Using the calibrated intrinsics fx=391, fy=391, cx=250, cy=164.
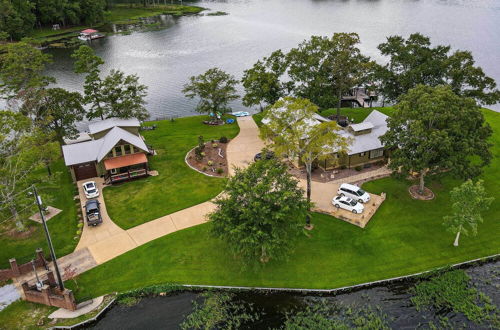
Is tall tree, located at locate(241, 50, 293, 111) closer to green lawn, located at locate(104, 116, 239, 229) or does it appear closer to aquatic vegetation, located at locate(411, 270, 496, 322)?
green lawn, located at locate(104, 116, 239, 229)

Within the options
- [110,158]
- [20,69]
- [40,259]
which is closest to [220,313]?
[40,259]

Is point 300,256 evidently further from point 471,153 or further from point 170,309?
point 471,153

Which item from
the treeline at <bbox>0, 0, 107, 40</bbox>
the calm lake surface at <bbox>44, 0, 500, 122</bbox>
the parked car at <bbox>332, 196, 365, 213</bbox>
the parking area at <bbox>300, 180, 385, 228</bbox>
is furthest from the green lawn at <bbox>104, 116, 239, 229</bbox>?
the treeline at <bbox>0, 0, 107, 40</bbox>

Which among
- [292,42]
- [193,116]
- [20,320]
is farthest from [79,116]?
[292,42]

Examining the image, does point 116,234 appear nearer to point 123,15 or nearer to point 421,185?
point 421,185

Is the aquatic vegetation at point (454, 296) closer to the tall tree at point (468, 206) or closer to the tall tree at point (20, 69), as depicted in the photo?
the tall tree at point (468, 206)

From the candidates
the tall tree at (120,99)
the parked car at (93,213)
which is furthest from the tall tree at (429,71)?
the parked car at (93,213)

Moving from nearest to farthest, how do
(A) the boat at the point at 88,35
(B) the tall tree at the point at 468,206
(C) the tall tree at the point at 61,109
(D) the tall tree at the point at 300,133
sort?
(B) the tall tree at the point at 468,206 → (D) the tall tree at the point at 300,133 → (C) the tall tree at the point at 61,109 → (A) the boat at the point at 88,35
